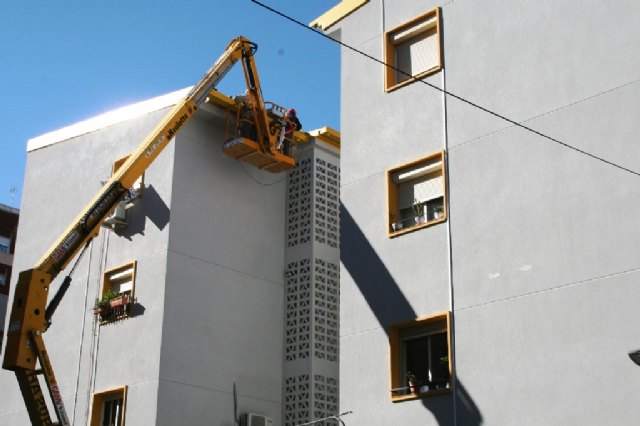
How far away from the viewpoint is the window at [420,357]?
57.5 feet

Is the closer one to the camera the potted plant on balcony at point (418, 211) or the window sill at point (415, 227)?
the window sill at point (415, 227)

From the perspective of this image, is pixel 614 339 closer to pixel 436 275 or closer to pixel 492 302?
pixel 492 302

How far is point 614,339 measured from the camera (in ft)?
49.9

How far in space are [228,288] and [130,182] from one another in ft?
12.9

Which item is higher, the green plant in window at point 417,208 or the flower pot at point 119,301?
the green plant in window at point 417,208

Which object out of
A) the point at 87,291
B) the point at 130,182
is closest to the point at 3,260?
the point at 87,291

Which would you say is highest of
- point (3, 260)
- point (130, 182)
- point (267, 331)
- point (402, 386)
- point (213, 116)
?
point (3, 260)

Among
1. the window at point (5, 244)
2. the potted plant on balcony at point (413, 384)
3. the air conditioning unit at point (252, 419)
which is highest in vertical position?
the window at point (5, 244)

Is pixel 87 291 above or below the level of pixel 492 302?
above

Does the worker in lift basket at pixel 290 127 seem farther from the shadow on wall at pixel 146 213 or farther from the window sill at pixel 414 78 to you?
the window sill at pixel 414 78

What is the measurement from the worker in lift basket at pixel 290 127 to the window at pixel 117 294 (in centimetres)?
500

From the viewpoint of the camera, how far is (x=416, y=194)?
63.1 feet

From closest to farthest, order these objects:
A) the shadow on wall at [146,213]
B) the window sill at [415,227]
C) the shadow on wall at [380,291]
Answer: the shadow on wall at [380,291] → the window sill at [415,227] → the shadow on wall at [146,213]

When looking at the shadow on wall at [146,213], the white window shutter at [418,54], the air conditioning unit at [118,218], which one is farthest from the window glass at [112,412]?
the white window shutter at [418,54]
